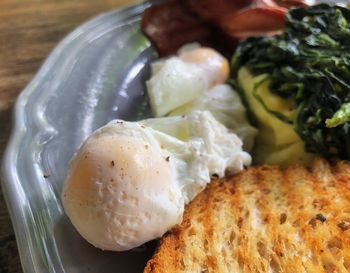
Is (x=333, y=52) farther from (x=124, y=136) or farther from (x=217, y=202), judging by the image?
(x=124, y=136)

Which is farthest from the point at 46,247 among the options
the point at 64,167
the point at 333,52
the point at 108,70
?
the point at 333,52

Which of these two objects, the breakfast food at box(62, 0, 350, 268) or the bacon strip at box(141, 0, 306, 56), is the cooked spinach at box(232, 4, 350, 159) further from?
the bacon strip at box(141, 0, 306, 56)

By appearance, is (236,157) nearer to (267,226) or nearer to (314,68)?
(267,226)

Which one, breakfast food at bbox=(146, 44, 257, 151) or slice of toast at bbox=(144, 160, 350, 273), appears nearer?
slice of toast at bbox=(144, 160, 350, 273)

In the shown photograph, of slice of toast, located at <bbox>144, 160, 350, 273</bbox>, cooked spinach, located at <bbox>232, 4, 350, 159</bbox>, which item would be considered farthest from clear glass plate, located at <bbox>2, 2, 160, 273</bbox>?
cooked spinach, located at <bbox>232, 4, 350, 159</bbox>

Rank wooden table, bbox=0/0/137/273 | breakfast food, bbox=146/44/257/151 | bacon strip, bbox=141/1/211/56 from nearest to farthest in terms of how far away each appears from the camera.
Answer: breakfast food, bbox=146/44/257/151 → wooden table, bbox=0/0/137/273 → bacon strip, bbox=141/1/211/56

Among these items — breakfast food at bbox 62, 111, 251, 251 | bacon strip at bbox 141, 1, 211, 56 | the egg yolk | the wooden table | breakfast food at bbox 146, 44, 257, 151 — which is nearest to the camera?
breakfast food at bbox 62, 111, 251, 251

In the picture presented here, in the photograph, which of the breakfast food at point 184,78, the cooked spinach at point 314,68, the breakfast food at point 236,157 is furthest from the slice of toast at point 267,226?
the breakfast food at point 184,78

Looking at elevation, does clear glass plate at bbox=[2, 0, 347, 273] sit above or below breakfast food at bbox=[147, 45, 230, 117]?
above

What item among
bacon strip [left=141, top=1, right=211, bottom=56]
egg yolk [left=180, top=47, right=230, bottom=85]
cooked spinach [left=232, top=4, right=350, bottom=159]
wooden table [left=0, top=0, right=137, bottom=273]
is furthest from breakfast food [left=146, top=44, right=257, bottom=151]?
wooden table [left=0, top=0, right=137, bottom=273]
